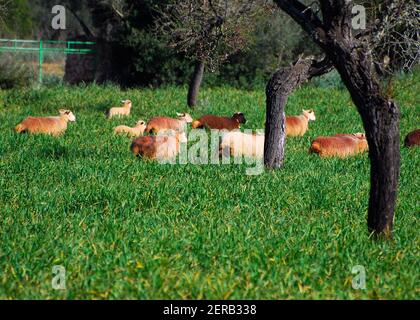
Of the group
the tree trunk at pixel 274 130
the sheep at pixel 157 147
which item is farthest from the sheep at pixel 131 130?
the tree trunk at pixel 274 130

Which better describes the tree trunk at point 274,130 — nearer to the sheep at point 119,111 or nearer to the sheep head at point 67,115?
the sheep head at point 67,115

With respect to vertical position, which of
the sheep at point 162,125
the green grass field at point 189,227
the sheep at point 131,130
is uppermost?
the sheep at point 162,125

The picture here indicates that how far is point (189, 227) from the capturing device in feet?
29.9

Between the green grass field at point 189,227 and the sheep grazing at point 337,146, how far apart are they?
0.41 metres

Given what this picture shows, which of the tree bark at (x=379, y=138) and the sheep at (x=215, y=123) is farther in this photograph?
the sheep at (x=215, y=123)

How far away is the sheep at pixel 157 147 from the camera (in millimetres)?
14422

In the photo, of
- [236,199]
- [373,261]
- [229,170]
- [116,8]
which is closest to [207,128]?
[229,170]

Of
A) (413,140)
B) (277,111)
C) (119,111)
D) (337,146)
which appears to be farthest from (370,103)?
(119,111)

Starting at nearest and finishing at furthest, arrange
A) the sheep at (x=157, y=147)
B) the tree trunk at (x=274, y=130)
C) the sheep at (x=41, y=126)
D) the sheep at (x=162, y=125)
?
the tree trunk at (x=274, y=130) < the sheep at (x=157, y=147) < the sheep at (x=41, y=126) < the sheep at (x=162, y=125)

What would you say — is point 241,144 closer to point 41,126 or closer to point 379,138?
point 41,126

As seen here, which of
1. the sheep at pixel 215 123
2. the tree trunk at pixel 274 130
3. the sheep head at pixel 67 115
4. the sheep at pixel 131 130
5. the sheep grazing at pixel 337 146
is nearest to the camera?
the tree trunk at pixel 274 130

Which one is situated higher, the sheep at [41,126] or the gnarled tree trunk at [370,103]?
the gnarled tree trunk at [370,103]
